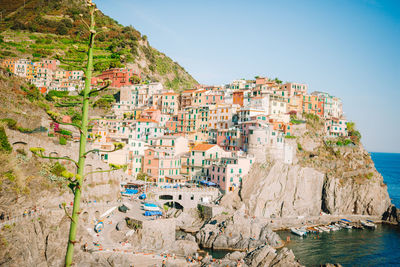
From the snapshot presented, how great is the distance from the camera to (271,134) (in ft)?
199

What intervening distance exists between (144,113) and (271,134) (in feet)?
103

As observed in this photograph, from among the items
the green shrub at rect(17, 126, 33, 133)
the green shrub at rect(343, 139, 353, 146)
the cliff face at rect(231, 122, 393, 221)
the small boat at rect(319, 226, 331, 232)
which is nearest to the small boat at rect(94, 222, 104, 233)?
the green shrub at rect(17, 126, 33, 133)

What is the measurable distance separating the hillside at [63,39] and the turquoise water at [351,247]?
2930 inches

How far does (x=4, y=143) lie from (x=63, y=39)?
89.5 metres

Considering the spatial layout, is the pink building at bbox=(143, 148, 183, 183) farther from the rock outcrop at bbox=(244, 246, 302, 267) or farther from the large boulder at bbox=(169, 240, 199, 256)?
the rock outcrop at bbox=(244, 246, 302, 267)

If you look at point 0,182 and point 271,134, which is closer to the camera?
point 0,182

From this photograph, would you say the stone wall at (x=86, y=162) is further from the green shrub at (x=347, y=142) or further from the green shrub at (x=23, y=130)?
the green shrub at (x=347, y=142)

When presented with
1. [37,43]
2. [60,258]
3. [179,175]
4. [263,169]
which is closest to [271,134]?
[263,169]

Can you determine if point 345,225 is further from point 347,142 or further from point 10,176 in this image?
point 10,176

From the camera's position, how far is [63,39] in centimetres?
11338

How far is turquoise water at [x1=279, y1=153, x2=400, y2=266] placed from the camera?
40.5 m

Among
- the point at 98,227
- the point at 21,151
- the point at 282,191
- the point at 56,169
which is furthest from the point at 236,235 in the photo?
the point at 21,151

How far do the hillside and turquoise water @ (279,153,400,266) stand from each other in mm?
74415

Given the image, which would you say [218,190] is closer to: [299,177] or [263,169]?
[263,169]
